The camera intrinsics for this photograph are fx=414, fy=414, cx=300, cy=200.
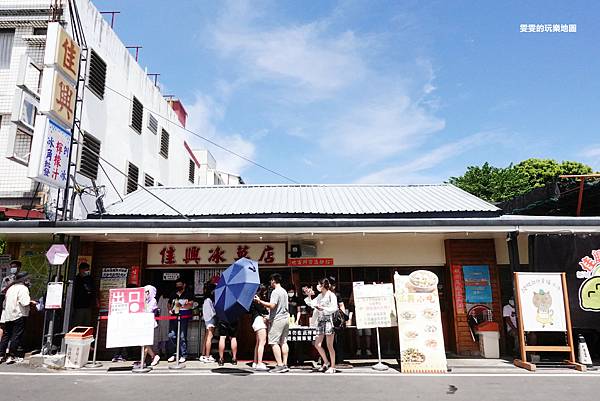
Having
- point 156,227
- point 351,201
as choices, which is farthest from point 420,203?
point 156,227

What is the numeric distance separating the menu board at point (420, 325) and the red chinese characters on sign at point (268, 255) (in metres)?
3.50

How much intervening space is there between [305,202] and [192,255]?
377 cm

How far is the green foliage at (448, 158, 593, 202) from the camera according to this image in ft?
90.1

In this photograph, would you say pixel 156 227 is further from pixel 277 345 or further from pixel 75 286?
pixel 277 345

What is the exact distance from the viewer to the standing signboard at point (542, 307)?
8414 mm

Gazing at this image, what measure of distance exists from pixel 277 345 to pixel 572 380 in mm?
5417

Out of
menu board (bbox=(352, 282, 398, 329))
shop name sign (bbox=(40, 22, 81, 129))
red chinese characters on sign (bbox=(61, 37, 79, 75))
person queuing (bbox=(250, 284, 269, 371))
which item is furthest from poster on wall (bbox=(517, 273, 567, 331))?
red chinese characters on sign (bbox=(61, 37, 79, 75))

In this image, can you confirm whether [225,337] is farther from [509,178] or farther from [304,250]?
[509,178]

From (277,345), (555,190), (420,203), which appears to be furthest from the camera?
(555,190)

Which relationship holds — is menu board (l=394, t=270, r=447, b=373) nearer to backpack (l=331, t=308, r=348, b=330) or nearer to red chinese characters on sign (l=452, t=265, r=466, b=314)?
backpack (l=331, t=308, r=348, b=330)

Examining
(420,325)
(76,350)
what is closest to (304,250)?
(420,325)

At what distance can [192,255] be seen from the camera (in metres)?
10.9

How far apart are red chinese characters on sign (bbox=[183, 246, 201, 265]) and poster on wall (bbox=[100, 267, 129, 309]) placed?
5.21 ft

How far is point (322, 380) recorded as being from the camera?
750 cm
